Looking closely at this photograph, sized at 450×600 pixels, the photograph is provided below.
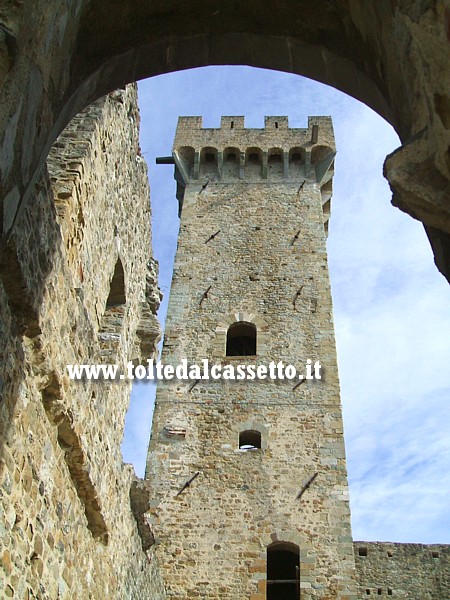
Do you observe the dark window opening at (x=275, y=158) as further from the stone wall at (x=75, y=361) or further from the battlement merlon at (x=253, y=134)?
the stone wall at (x=75, y=361)

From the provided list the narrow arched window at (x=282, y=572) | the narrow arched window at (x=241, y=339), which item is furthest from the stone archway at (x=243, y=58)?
the narrow arched window at (x=241, y=339)

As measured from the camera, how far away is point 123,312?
704 cm

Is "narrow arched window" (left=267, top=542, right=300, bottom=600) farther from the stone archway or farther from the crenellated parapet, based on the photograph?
the stone archway

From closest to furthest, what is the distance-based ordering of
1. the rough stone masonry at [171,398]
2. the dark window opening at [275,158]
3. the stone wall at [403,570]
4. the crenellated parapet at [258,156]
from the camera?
the rough stone masonry at [171,398] → the stone wall at [403,570] → the crenellated parapet at [258,156] → the dark window opening at [275,158]

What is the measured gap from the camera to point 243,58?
11.7ft

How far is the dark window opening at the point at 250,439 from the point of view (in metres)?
12.3

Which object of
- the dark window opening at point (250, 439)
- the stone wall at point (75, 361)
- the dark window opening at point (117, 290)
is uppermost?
the dark window opening at point (250, 439)

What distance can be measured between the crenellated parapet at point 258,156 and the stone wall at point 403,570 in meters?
8.35

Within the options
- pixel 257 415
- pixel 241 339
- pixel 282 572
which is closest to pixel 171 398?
pixel 257 415

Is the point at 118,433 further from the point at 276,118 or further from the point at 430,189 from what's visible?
the point at 276,118

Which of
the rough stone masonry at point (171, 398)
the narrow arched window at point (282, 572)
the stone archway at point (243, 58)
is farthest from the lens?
the narrow arched window at point (282, 572)

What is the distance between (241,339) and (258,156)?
586cm

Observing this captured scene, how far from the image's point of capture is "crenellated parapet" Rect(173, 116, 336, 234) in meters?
17.6

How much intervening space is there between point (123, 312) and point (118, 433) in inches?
49.2
